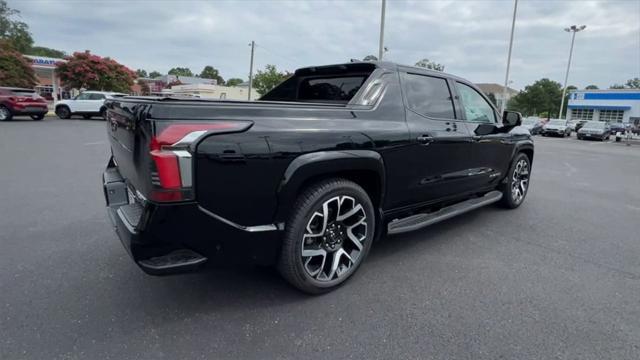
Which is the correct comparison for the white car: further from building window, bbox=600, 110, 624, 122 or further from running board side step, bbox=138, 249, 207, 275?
building window, bbox=600, 110, 624, 122

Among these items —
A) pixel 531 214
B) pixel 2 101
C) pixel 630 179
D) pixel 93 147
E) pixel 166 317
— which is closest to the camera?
pixel 166 317

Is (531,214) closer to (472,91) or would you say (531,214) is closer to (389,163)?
(472,91)

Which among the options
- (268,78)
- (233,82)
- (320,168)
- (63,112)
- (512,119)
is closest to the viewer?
(320,168)

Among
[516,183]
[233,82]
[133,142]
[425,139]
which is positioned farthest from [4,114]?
[233,82]

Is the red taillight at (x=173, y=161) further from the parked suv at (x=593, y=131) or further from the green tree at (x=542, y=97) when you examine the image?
the green tree at (x=542, y=97)

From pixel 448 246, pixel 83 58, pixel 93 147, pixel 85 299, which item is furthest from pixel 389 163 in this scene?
pixel 83 58

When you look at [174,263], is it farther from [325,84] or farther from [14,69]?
[14,69]

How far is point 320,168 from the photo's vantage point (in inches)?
103

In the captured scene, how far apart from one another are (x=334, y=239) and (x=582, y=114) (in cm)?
6499

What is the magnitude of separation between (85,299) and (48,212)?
99.9 inches

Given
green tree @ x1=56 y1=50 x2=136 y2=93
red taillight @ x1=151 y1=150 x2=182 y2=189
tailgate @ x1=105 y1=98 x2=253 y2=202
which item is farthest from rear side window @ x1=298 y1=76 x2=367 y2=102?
green tree @ x1=56 y1=50 x2=136 y2=93

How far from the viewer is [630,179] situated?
29.0 ft

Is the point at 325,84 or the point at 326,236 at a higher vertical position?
the point at 325,84

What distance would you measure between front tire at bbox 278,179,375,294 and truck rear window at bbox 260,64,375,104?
42.1 inches
